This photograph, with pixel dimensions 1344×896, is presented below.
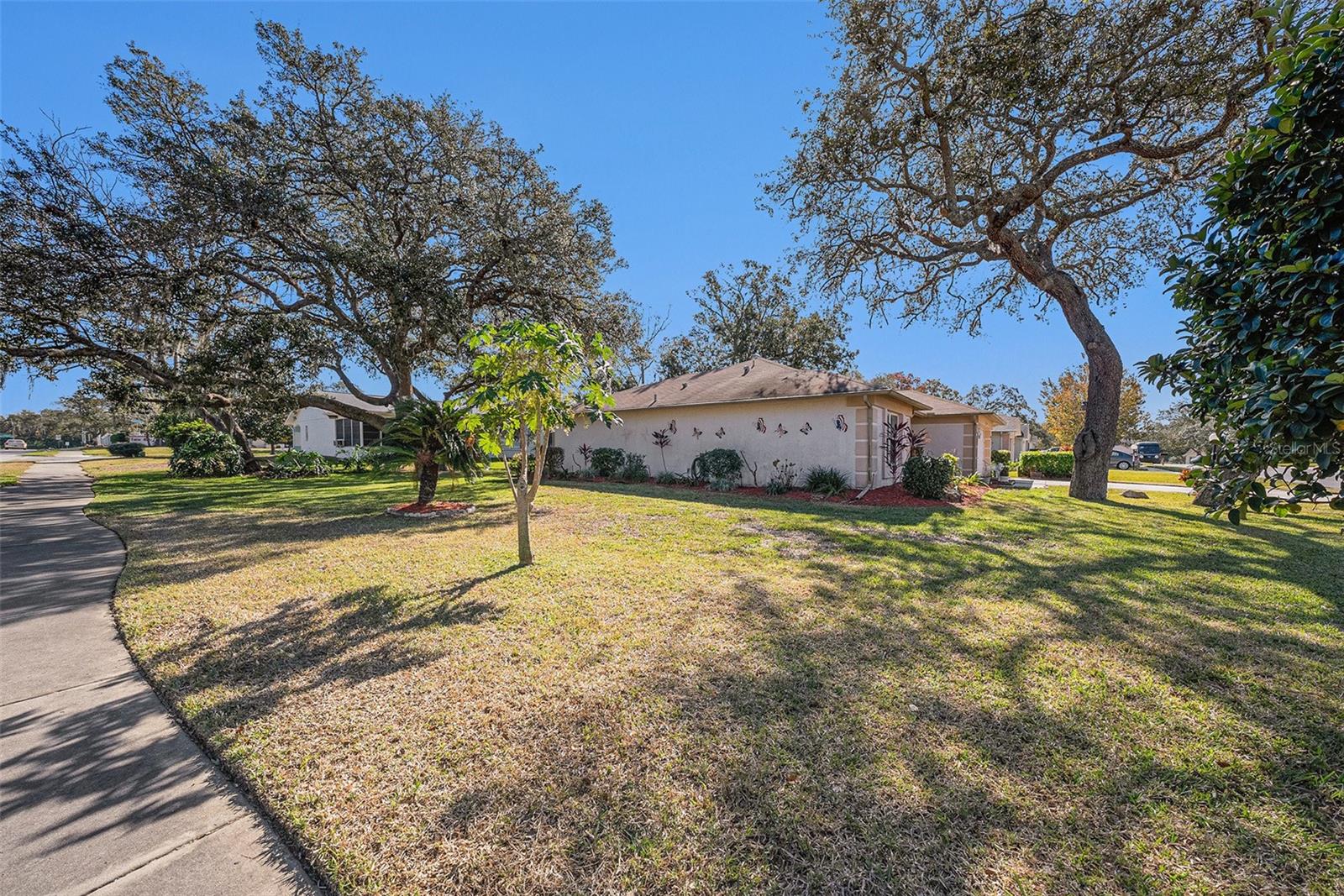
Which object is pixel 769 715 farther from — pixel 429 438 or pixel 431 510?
pixel 431 510

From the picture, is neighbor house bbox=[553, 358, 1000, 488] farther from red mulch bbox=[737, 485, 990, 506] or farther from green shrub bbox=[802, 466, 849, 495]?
red mulch bbox=[737, 485, 990, 506]

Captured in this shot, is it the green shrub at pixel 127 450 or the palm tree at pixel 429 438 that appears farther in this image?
the green shrub at pixel 127 450

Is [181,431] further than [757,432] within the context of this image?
Yes

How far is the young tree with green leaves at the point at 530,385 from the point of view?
484 cm

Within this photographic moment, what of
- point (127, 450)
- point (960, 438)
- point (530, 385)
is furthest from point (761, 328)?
point (127, 450)

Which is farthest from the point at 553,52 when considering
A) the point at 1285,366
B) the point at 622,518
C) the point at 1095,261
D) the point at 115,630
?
the point at 1095,261

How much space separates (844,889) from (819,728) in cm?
95

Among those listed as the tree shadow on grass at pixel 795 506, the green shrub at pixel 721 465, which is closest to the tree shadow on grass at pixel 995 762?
the tree shadow on grass at pixel 795 506

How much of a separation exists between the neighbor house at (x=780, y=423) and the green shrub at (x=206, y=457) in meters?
12.4

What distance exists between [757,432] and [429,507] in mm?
8522

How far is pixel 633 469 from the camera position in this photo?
16094mm

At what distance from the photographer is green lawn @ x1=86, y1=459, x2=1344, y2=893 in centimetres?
189

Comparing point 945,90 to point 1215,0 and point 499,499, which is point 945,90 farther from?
point 499,499

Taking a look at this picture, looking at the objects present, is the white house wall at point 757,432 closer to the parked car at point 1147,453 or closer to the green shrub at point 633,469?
the green shrub at point 633,469
